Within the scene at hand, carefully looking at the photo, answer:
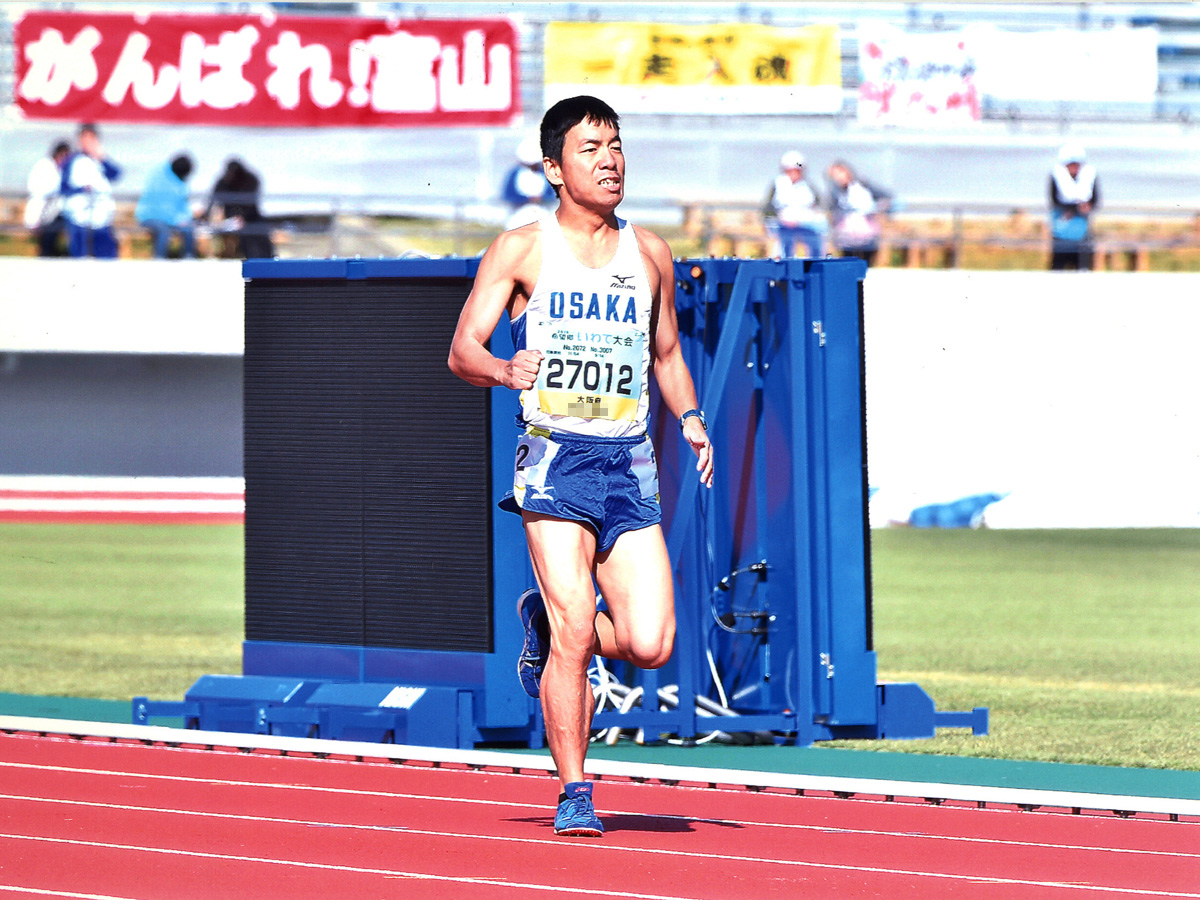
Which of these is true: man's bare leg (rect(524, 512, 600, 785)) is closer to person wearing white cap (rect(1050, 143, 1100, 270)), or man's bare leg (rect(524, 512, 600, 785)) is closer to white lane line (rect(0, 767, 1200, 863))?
white lane line (rect(0, 767, 1200, 863))

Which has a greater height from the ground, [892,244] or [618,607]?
[892,244]

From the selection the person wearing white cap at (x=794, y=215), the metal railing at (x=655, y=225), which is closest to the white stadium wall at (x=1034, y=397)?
the person wearing white cap at (x=794, y=215)

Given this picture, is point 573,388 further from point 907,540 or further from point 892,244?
point 892,244

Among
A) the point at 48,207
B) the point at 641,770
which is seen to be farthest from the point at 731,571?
the point at 48,207

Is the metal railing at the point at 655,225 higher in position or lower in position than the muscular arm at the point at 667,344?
higher

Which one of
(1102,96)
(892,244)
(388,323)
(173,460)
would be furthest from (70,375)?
(388,323)

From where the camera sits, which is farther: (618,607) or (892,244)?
(892,244)

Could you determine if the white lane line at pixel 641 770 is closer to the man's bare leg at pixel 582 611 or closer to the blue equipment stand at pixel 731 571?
the blue equipment stand at pixel 731 571

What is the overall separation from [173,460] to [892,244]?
778 centimetres

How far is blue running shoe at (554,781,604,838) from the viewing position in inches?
239

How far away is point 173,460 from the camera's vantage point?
23.1m

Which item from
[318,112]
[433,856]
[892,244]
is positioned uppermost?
[318,112]

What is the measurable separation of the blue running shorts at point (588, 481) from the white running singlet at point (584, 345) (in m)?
0.04

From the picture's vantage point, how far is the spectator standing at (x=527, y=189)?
866 inches
